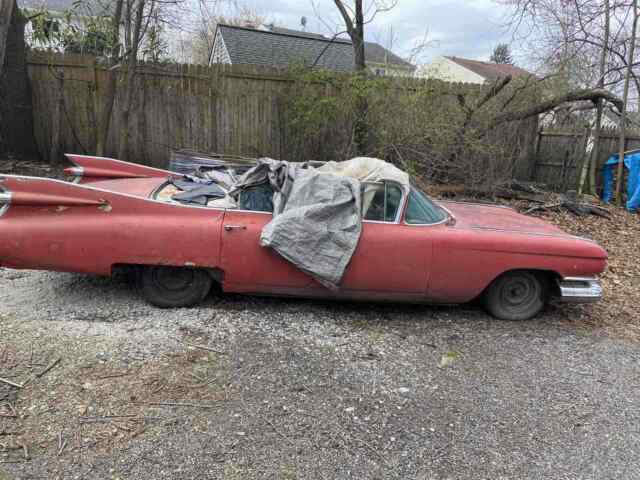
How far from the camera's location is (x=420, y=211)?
165 inches

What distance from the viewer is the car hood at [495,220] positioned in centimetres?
439

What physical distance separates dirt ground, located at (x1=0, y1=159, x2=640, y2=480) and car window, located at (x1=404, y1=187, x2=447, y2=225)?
0.94 m

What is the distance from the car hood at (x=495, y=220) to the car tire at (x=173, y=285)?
2.39 metres

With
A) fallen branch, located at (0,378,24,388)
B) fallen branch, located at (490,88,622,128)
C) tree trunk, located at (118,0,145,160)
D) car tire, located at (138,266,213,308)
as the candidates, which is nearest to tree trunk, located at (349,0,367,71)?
fallen branch, located at (490,88,622,128)

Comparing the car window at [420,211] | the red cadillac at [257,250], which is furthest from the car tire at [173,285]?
the car window at [420,211]

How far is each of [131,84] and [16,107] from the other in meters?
2.16

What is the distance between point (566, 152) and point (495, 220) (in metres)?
8.47

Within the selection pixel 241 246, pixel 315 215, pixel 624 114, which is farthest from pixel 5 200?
pixel 624 114

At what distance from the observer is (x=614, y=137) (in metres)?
11.5

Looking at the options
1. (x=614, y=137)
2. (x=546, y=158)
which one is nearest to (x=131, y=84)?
(x=546, y=158)

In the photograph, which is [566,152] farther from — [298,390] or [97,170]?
[298,390]

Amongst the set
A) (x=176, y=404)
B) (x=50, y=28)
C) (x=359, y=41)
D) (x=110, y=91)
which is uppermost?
(x=359, y=41)

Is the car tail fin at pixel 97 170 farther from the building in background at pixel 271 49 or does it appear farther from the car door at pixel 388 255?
the building in background at pixel 271 49

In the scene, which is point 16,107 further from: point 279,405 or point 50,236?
point 279,405
